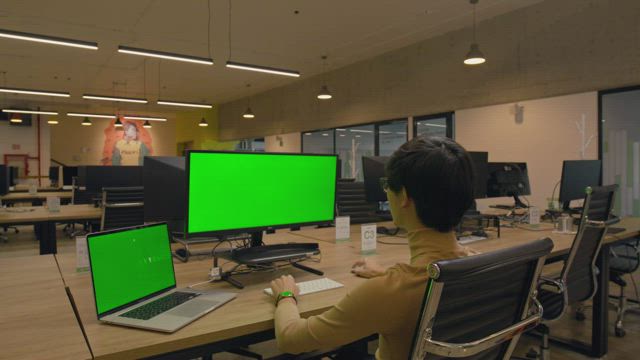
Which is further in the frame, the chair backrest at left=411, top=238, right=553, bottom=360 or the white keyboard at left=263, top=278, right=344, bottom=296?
the white keyboard at left=263, top=278, right=344, bottom=296

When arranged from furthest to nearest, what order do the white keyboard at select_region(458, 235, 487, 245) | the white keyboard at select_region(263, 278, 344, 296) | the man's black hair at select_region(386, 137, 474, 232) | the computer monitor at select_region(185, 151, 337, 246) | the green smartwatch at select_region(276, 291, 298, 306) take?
the white keyboard at select_region(458, 235, 487, 245)
the computer monitor at select_region(185, 151, 337, 246)
the white keyboard at select_region(263, 278, 344, 296)
the green smartwatch at select_region(276, 291, 298, 306)
the man's black hair at select_region(386, 137, 474, 232)

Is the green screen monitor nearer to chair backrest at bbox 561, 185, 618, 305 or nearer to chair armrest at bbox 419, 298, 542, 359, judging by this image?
chair armrest at bbox 419, 298, 542, 359

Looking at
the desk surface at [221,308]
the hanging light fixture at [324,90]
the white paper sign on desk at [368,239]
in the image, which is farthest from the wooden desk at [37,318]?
the hanging light fixture at [324,90]

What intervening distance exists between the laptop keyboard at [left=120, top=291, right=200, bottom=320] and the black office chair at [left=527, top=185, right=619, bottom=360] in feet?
5.49

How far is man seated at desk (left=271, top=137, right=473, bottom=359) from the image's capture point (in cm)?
88

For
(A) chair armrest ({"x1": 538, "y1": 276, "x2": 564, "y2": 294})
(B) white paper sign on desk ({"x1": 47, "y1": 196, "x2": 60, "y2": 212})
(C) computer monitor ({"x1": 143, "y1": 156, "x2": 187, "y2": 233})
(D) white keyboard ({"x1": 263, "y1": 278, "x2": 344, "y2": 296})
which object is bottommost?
(A) chair armrest ({"x1": 538, "y1": 276, "x2": 564, "y2": 294})

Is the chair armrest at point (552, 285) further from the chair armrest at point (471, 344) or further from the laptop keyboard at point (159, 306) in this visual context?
the laptop keyboard at point (159, 306)

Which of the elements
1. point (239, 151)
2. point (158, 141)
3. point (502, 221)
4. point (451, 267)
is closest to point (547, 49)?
point (502, 221)

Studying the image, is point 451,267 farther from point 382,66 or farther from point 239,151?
point 382,66

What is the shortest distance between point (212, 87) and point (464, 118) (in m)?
6.46

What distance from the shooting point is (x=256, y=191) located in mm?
1672

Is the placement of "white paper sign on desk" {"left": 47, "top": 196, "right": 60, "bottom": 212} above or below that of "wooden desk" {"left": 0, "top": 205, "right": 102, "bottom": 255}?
above

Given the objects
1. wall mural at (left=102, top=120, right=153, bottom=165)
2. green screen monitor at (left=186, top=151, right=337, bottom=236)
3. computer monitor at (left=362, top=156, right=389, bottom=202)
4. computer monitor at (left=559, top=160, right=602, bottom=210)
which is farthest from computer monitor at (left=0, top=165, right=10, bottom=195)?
wall mural at (left=102, top=120, right=153, bottom=165)

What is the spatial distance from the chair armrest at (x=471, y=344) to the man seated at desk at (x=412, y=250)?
66 mm
